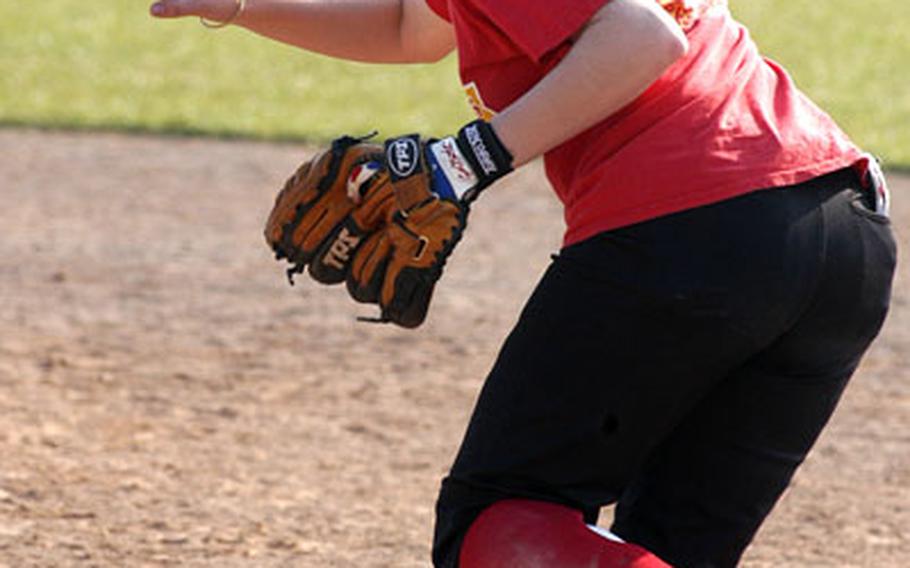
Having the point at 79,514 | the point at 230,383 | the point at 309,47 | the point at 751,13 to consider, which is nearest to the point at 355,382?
the point at 230,383

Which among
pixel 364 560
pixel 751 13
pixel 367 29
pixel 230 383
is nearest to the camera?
pixel 367 29

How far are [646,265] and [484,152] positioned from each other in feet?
0.94

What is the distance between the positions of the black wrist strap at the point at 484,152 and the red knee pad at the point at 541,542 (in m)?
0.48

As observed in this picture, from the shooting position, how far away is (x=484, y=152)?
2791mm

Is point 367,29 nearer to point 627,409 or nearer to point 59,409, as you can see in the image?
point 627,409

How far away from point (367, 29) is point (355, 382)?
2.72 m

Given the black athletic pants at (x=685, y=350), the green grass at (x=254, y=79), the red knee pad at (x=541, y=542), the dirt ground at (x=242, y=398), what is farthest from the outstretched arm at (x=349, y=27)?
the green grass at (x=254, y=79)

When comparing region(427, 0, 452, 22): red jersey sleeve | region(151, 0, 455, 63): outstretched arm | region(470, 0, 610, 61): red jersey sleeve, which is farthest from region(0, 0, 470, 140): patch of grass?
region(470, 0, 610, 61): red jersey sleeve

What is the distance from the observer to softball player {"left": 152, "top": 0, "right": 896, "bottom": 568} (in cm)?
273

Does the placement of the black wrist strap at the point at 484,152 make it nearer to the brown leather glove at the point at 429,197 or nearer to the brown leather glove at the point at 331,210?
the brown leather glove at the point at 429,197

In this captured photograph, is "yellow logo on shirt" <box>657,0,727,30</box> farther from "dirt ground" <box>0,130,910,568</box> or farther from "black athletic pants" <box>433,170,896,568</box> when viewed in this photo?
"dirt ground" <box>0,130,910,568</box>

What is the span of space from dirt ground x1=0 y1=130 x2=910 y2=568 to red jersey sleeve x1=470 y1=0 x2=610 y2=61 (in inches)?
73.2

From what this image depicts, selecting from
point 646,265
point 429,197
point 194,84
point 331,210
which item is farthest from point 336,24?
point 194,84

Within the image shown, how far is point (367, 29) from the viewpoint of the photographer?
340 cm
